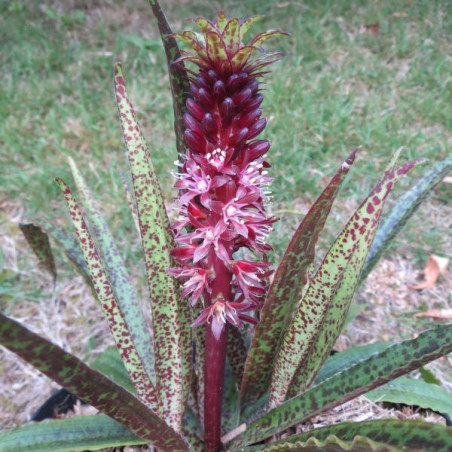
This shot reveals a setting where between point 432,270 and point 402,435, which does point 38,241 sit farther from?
point 432,270

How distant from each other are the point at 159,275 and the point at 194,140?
0.25 meters

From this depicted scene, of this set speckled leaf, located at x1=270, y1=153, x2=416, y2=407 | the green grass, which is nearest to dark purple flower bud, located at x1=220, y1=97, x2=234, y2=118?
speckled leaf, located at x1=270, y1=153, x2=416, y2=407

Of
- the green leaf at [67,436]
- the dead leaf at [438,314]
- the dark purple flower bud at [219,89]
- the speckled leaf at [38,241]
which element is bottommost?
the dead leaf at [438,314]

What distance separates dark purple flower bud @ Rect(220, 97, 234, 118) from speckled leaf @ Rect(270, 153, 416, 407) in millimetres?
273

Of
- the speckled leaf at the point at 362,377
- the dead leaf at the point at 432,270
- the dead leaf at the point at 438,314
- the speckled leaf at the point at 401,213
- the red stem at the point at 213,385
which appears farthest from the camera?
the dead leaf at the point at 432,270

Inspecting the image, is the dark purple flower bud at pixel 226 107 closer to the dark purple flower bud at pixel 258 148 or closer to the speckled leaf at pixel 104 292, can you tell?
the dark purple flower bud at pixel 258 148

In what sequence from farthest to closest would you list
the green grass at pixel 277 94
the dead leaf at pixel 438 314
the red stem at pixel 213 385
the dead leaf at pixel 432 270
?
the green grass at pixel 277 94, the dead leaf at pixel 432 270, the dead leaf at pixel 438 314, the red stem at pixel 213 385

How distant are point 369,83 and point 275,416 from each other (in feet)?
7.18

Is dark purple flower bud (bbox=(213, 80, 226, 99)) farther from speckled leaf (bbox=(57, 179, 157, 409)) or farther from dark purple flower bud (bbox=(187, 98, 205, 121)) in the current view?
speckled leaf (bbox=(57, 179, 157, 409))

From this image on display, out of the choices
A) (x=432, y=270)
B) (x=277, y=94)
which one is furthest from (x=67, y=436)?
(x=277, y=94)

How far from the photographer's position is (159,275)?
83cm

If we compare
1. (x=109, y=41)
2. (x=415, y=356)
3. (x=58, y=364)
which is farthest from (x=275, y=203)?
(x=109, y=41)

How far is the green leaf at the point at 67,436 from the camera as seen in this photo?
83cm

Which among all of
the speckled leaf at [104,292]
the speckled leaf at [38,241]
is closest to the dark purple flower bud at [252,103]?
the speckled leaf at [104,292]
